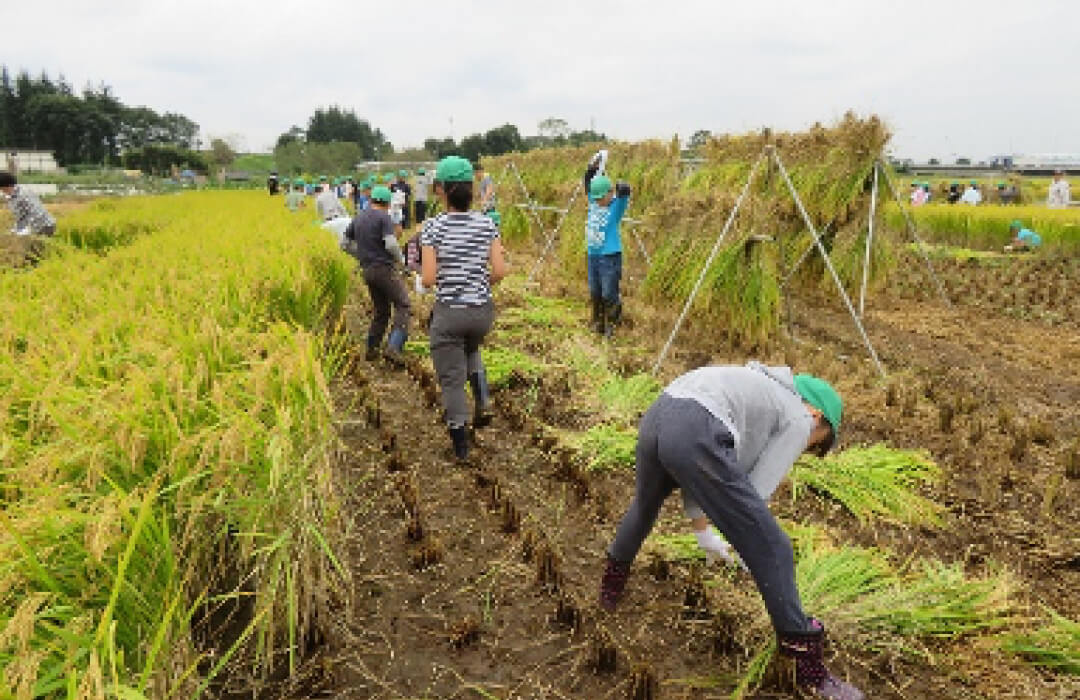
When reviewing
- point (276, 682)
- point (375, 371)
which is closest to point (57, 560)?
point (276, 682)

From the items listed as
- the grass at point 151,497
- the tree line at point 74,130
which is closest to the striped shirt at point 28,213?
the grass at point 151,497

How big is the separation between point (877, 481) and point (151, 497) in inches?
Answer: 128

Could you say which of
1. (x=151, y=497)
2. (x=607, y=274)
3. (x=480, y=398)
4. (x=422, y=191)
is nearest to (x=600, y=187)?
(x=607, y=274)

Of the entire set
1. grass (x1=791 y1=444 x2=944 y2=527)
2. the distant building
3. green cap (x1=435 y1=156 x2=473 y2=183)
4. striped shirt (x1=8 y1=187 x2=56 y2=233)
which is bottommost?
grass (x1=791 y1=444 x2=944 y2=527)

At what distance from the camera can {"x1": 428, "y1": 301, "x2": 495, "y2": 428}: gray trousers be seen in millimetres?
3717

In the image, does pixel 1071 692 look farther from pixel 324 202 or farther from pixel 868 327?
pixel 324 202

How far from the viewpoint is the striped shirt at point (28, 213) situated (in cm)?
657

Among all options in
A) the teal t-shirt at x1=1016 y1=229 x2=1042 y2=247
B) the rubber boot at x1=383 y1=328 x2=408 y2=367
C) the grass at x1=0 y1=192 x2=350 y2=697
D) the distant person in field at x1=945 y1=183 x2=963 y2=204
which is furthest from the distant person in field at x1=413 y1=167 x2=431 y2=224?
the distant person in field at x1=945 y1=183 x2=963 y2=204

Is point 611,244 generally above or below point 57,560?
above

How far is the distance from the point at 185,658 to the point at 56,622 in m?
0.33

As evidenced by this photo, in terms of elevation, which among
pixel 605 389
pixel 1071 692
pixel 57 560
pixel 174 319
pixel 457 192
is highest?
pixel 457 192

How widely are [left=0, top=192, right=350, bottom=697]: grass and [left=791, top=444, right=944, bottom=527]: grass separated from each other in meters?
2.42

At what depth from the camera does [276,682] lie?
210 cm

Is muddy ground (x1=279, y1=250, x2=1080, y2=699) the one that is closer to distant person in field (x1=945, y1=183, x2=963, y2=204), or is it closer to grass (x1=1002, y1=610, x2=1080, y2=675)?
grass (x1=1002, y1=610, x2=1080, y2=675)
